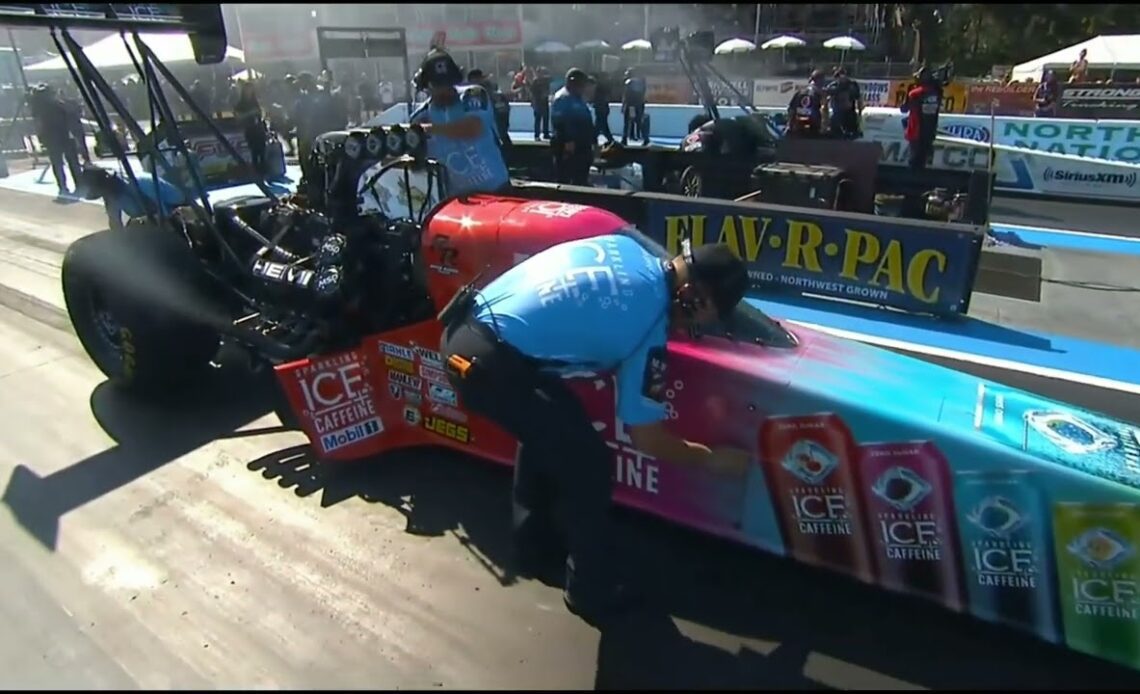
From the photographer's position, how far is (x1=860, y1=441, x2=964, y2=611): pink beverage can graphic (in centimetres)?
262

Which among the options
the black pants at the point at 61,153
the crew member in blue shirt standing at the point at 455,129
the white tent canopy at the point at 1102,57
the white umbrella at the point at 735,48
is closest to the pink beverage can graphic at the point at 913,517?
the crew member in blue shirt standing at the point at 455,129

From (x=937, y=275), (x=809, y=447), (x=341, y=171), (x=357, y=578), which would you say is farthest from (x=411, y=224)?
(x=937, y=275)

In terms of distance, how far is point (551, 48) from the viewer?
33469mm

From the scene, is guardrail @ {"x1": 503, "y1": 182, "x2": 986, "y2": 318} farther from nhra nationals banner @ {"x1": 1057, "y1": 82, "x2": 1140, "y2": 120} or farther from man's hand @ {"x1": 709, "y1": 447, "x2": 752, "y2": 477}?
nhra nationals banner @ {"x1": 1057, "y1": 82, "x2": 1140, "y2": 120}

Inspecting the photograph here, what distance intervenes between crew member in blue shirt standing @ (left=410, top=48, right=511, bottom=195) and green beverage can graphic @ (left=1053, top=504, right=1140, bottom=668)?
3639 mm

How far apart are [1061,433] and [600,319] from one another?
5.50 ft

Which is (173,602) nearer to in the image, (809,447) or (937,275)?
A: (809,447)

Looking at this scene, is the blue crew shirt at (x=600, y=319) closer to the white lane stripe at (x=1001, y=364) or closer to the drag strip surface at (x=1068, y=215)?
the white lane stripe at (x=1001, y=364)

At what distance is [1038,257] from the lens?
308 inches

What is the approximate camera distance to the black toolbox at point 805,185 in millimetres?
7098

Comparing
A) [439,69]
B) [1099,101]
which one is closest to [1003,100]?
[1099,101]

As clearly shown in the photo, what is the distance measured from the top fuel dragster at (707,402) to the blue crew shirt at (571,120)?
172 inches

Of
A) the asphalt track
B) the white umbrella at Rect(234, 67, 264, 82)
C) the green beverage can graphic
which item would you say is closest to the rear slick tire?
the asphalt track

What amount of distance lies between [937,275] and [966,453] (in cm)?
350
